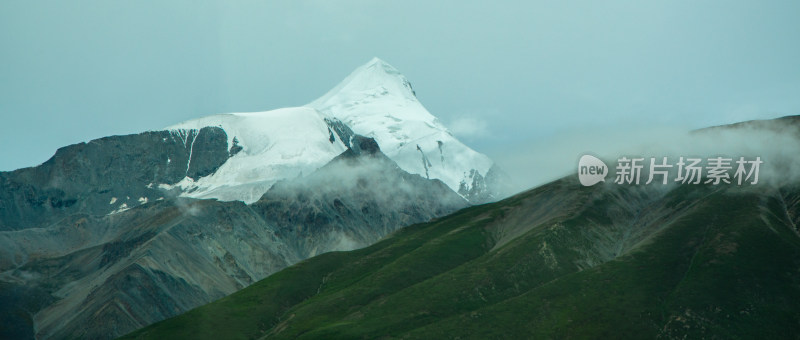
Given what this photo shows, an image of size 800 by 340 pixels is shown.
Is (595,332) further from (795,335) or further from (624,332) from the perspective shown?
(795,335)

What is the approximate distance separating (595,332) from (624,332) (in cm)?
697

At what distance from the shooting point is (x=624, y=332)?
19712 cm

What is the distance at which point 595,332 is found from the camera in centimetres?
19862

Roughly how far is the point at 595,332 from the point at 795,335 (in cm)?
4620

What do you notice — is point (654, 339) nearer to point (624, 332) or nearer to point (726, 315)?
point (624, 332)

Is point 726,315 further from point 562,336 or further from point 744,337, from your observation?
point 562,336

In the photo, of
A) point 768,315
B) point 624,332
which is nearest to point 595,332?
point 624,332

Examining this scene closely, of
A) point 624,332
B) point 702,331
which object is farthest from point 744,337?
point 624,332

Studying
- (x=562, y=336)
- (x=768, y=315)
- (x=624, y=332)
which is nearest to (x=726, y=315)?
(x=768, y=315)

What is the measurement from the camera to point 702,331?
19300 cm

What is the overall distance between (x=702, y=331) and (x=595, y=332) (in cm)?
2520

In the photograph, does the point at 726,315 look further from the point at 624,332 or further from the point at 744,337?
the point at 624,332

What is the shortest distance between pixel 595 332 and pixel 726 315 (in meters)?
33.0

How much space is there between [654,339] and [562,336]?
22.0 metres
